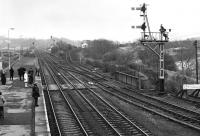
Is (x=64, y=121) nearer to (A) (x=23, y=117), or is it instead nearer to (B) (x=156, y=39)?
(A) (x=23, y=117)

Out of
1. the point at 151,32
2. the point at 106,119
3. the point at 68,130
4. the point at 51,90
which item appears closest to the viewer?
the point at 68,130

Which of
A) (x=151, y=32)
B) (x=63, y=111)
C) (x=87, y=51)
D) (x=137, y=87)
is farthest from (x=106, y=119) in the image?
(x=87, y=51)

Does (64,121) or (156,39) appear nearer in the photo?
→ (64,121)

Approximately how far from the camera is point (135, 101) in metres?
21.8

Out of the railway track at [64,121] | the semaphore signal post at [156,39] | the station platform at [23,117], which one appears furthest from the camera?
the semaphore signal post at [156,39]

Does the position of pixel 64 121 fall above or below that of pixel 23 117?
below

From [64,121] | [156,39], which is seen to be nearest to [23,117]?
[64,121]

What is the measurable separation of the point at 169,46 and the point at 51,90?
206 feet

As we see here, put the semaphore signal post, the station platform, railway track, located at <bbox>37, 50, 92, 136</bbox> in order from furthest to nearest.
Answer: the semaphore signal post < railway track, located at <bbox>37, 50, 92, 136</bbox> < the station platform

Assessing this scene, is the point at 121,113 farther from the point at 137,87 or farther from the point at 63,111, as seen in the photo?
the point at 137,87

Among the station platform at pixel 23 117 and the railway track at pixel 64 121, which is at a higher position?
the station platform at pixel 23 117

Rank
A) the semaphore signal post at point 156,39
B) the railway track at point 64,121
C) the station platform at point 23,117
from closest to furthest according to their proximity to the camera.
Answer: the station platform at point 23,117
the railway track at point 64,121
the semaphore signal post at point 156,39

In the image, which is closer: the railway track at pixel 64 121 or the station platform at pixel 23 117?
the station platform at pixel 23 117

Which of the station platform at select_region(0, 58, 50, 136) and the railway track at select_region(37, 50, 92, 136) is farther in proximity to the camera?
the railway track at select_region(37, 50, 92, 136)
